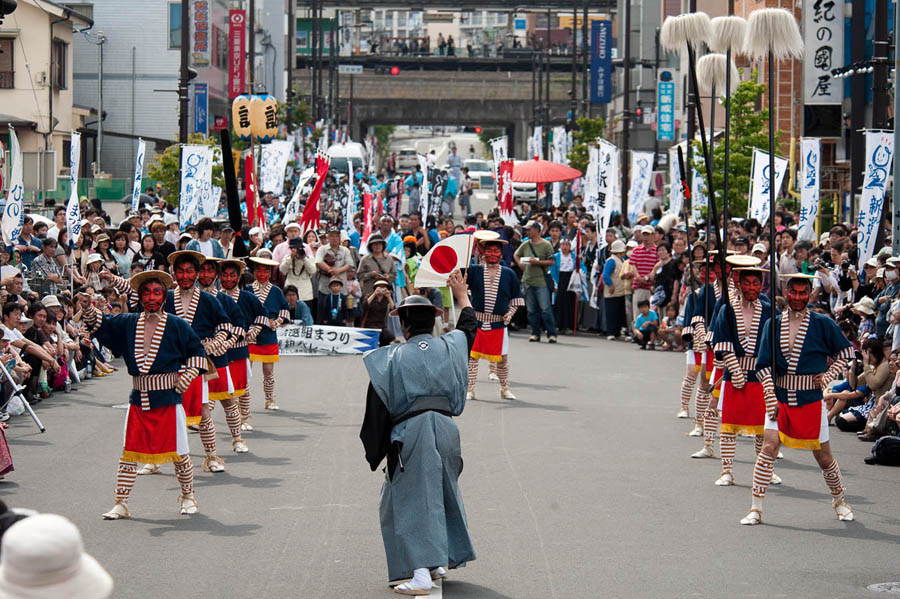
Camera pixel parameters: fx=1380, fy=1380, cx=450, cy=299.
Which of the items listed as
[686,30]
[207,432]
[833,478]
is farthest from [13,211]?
[833,478]

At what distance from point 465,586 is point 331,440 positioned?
17.7 ft

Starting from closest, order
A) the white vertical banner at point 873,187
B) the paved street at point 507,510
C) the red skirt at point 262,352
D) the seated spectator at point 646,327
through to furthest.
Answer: the paved street at point 507,510
the red skirt at point 262,352
the white vertical banner at point 873,187
the seated spectator at point 646,327

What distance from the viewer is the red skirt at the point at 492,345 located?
16406 millimetres

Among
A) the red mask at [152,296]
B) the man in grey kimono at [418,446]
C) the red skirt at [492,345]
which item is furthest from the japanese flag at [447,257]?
the red skirt at [492,345]

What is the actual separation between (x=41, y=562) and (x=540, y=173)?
2915 cm

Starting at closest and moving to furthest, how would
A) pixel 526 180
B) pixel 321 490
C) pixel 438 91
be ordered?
pixel 321 490
pixel 526 180
pixel 438 91

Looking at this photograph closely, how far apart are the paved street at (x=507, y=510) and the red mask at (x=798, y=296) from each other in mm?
1565

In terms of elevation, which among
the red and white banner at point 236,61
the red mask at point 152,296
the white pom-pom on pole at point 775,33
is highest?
the red and white banner at point 236,61

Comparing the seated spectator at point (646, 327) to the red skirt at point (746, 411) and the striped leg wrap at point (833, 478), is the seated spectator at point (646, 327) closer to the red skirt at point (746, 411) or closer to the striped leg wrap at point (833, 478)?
the red skirt at point (746, 411)

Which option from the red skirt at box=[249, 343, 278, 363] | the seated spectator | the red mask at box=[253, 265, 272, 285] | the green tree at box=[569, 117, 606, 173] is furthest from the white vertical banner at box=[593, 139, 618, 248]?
the green tree at box=[569, 117, 606, 173]

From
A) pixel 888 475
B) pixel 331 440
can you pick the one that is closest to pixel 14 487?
pixel 331 440

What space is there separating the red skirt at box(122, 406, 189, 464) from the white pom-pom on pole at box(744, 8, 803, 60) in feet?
17.5

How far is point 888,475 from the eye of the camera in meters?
12.1

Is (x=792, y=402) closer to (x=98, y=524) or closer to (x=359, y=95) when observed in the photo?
(x=98, y=524)
